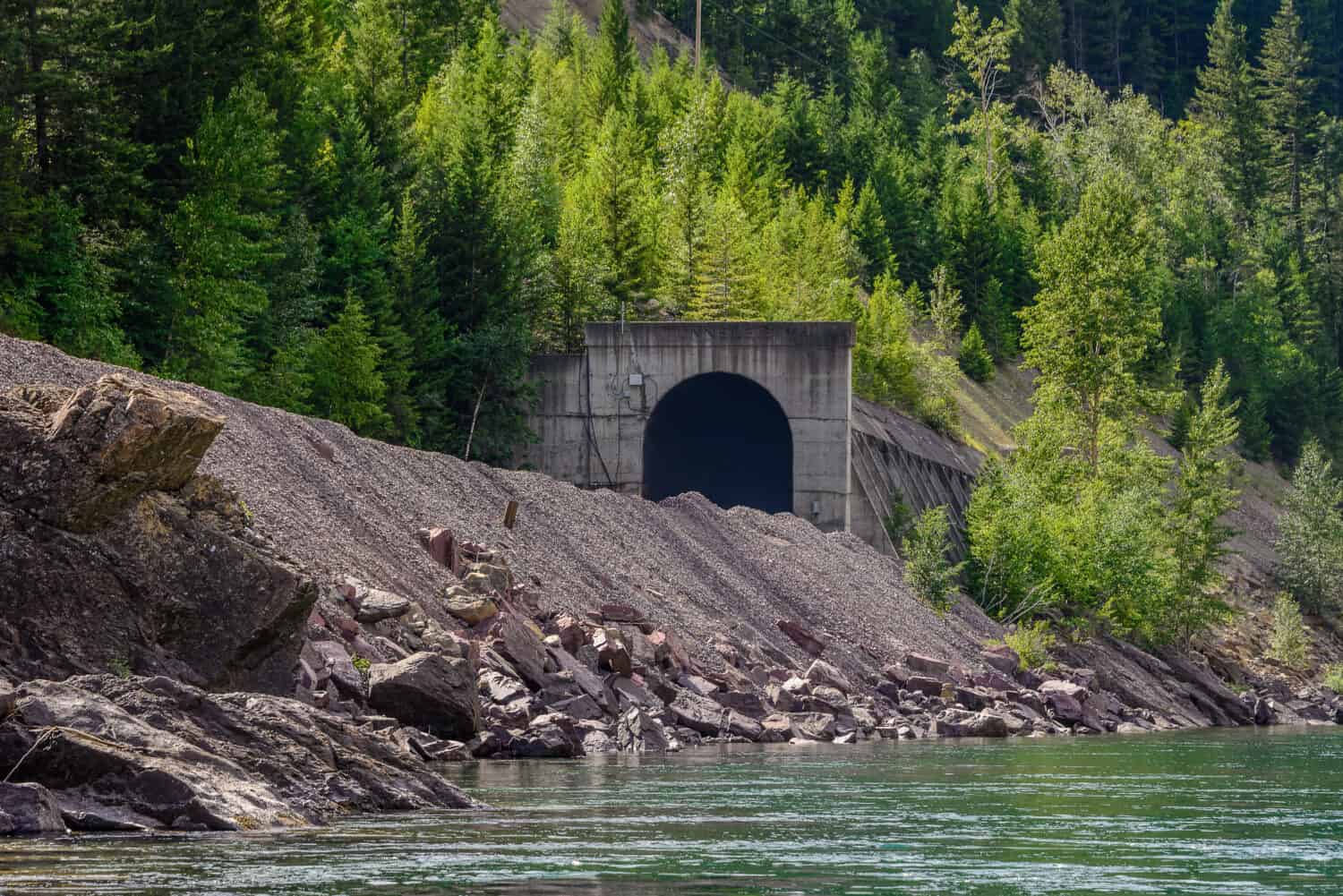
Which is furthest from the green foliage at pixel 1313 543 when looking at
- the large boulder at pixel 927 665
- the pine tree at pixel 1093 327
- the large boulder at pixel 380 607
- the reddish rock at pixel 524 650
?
the large boulder at pixel 380 607

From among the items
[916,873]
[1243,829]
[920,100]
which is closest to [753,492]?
[1243,829]

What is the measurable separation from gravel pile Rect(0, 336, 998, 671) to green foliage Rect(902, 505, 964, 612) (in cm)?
65

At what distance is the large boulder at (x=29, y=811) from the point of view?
17781 mm

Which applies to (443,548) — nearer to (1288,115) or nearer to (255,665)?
(255,665)

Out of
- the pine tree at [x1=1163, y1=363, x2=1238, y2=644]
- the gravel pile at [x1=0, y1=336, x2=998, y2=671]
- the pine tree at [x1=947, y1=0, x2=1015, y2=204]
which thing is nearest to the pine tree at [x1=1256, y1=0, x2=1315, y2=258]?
the pine tree at [x1=947, y1=0, x2=1015, y2=204]

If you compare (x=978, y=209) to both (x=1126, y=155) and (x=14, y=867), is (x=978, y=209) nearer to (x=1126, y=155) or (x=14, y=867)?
(x=1126, y=155)

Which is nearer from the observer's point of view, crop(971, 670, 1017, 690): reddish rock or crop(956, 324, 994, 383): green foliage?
crop(971, 670, 1017, 690): reddish rock

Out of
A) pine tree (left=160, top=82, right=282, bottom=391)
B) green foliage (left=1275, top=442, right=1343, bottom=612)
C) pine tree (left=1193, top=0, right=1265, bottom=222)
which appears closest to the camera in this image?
pine tree (left=160, top=82, right=282, bottom=391)

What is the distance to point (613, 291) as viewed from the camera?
84.2 m

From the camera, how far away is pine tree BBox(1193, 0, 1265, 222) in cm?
15788

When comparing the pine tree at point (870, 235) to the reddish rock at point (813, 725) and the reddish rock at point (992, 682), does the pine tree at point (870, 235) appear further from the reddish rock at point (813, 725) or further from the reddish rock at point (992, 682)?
the reddish rock at point (813, 725)

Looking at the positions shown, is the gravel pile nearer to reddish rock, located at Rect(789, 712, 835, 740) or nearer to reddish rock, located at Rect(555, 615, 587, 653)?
reddish rock, located at Rect(555, 615, 587, 653)

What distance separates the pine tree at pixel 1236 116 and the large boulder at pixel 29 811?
147m

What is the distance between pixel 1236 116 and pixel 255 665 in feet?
482
